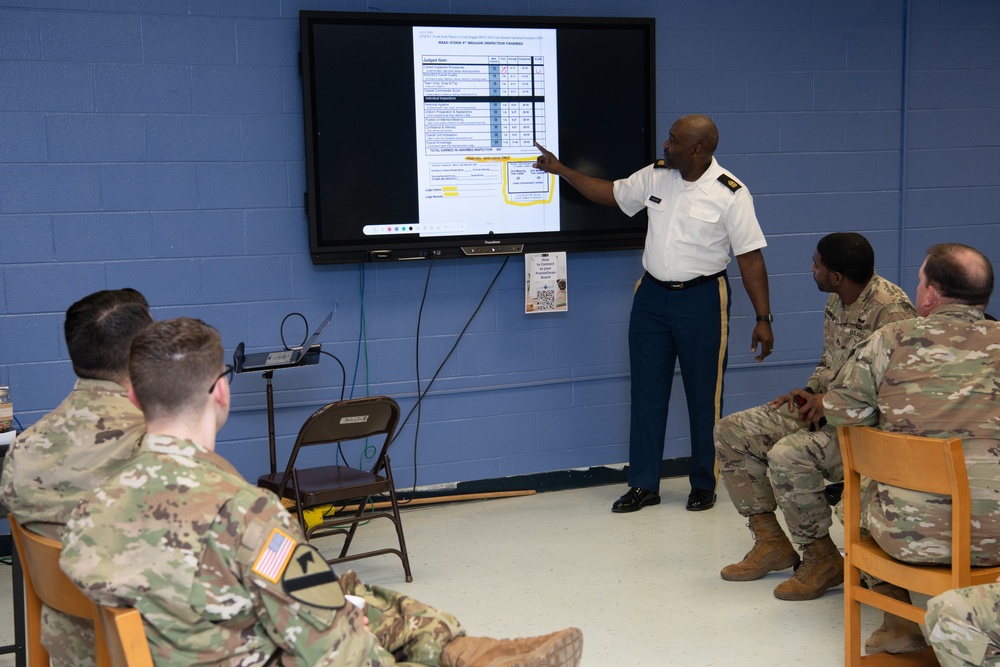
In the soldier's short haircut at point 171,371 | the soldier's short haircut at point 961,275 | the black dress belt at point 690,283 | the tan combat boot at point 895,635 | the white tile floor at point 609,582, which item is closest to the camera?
the soldier's short haircut at point 171,371

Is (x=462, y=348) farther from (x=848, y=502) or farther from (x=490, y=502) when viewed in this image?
(x=848, y=502)

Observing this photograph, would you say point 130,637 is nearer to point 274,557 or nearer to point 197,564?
point 197,564

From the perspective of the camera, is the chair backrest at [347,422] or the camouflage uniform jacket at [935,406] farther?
the chair backrest at [347,422]

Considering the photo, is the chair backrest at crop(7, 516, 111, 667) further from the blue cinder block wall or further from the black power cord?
the black power cord

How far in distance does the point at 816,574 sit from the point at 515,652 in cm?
172

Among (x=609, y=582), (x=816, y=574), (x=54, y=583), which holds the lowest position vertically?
(x=609, y=582)

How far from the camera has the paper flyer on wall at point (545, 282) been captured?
188 inches

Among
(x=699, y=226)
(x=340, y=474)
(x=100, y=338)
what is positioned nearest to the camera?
(x=100, y=338)

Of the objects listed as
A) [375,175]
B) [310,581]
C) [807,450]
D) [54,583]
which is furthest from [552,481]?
[310,581]

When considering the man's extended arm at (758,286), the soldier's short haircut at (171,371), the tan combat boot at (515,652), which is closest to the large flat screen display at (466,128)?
the man's extended arm at (758,286)

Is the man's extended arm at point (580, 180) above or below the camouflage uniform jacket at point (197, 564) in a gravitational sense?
above

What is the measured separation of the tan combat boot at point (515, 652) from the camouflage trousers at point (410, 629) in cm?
2

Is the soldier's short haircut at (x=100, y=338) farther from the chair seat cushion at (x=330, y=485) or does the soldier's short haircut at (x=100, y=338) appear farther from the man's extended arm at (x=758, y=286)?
the man's extended arm at (x=758, y=286)

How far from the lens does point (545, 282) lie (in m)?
4.82
